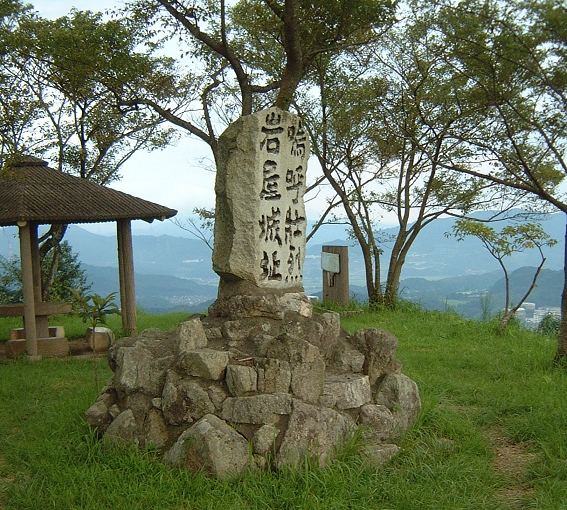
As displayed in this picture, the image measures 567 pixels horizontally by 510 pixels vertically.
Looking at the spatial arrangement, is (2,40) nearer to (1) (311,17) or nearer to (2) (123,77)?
(2) (123,77)

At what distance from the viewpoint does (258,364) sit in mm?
4660

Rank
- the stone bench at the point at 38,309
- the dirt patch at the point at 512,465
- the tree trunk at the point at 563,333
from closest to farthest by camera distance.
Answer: the dirt patch at the point at 512,465, the tree trunk at the point at 563,333, the stone bench at the point at 38,309

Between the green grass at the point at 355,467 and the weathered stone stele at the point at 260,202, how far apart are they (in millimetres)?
1683

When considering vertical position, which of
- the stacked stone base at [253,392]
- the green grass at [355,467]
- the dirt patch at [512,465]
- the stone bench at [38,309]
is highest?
the stone bench at [38,309]

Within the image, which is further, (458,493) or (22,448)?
(22,448)

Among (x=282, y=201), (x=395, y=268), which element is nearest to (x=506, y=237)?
(x=395, y=268)

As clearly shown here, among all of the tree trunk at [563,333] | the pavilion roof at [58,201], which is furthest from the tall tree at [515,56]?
the pavilion roof at [58,201]

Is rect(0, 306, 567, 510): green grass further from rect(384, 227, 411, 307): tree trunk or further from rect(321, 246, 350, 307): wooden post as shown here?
rect(384, 227, 411, 307): tree trunk

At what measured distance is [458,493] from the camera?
4.05 m

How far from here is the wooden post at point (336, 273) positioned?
12859 millimetres

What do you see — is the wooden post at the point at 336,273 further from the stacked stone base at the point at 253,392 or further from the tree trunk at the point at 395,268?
the stacked stone base at the point at 253,392

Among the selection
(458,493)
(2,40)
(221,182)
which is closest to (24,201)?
(2,40)

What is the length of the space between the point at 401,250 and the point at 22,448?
9.84 m

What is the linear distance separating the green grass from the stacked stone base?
0.49 ft
